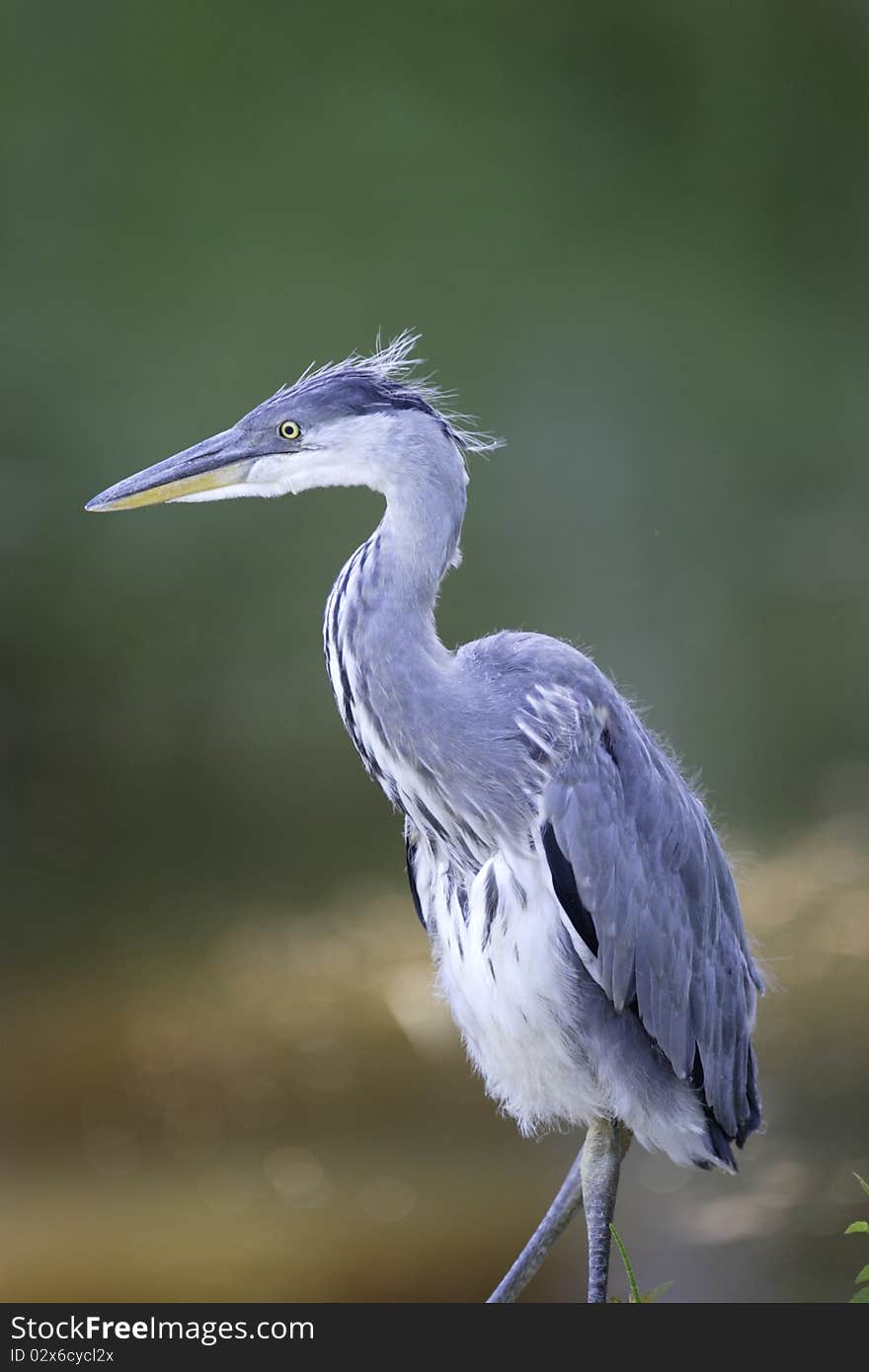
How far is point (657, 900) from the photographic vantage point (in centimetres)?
214

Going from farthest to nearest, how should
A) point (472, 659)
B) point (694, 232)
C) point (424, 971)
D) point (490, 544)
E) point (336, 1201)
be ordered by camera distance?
point (694, 232) → point (490, 544) → point (424, 971) → point (336, 1201) → point (472, 659)

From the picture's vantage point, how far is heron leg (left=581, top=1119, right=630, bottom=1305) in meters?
2.17

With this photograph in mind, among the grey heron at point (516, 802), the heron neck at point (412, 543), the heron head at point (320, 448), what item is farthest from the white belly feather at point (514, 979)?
the heron head at point (320, 448)

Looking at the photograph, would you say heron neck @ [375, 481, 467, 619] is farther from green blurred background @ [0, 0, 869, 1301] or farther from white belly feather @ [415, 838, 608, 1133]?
green blurred background @ [0, 0, 869, 1301]

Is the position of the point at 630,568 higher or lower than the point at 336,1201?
higher

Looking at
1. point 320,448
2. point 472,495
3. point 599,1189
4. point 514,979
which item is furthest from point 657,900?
point 472,495

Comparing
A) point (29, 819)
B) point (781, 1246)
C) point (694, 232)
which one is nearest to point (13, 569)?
point (29, 819)

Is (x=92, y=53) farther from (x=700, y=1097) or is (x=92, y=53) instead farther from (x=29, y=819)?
(x=700, y=1097)

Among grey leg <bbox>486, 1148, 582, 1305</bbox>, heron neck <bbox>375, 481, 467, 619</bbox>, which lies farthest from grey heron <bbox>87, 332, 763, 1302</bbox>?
grey leg <bbox>486, 1148, 582, 1305</bbox>

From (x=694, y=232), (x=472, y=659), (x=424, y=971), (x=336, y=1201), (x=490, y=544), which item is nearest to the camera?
(x=472, y=659)

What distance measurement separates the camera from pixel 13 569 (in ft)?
14.4

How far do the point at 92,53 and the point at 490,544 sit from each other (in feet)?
6.06

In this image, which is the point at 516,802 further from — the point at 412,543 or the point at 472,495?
→ the point at 472,495

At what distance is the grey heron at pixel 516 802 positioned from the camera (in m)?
2.04
